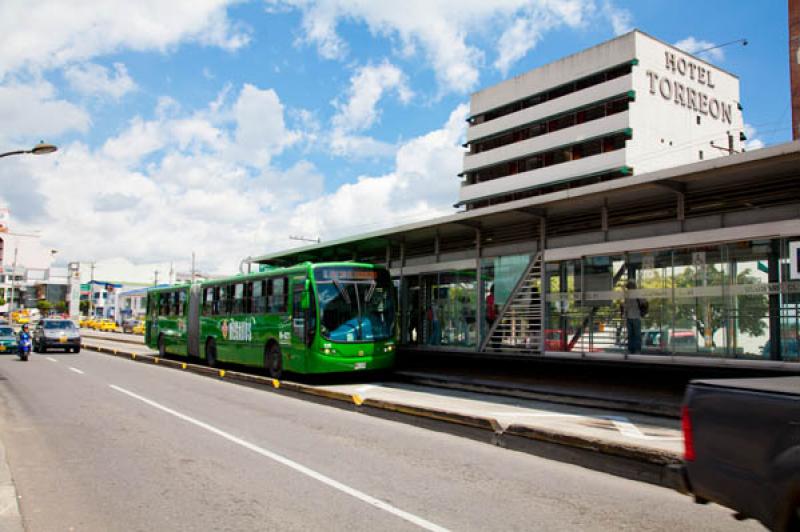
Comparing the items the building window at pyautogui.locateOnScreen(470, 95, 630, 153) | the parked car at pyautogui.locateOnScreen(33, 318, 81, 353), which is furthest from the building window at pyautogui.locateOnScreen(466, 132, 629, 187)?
the parked car at pyautogui.locateOnScreen(33, 318, 81, 353)

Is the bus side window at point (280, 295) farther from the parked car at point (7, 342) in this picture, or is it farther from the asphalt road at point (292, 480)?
the parked car at point (7, 342)

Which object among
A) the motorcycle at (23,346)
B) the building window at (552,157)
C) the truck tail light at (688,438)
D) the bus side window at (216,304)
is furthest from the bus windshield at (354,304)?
the building window at (552,157)

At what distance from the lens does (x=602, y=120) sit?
54.0 m

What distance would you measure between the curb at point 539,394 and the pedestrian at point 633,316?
1959 mm

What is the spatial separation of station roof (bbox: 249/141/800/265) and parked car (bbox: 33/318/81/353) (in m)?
19.9

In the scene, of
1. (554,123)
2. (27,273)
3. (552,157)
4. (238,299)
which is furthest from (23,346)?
(27,273)

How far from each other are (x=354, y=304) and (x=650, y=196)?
8049 millimetres

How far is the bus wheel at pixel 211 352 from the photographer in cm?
2362

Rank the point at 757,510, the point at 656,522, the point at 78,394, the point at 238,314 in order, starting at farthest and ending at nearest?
the point at 238,314 → the point at 78,394 → the point at 656,522 → the point at 757,510

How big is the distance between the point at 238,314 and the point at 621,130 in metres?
40.9

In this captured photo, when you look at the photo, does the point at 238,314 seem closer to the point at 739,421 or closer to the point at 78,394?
→ the point at 78,394

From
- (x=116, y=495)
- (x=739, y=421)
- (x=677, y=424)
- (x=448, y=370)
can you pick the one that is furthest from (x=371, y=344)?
(x=739, y=421)

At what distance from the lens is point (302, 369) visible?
17.4m

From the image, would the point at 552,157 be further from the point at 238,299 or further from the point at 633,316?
the point at 633,316
